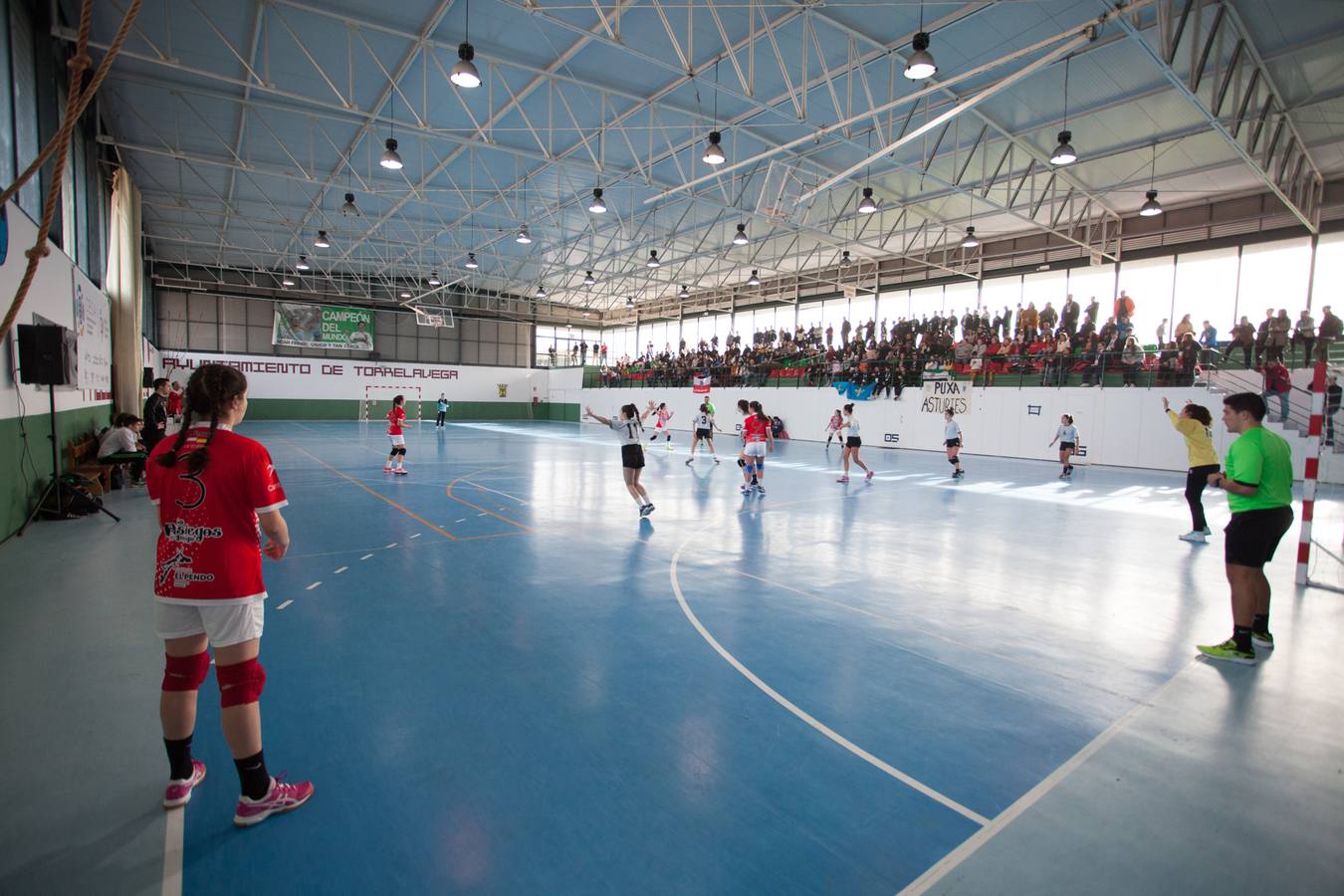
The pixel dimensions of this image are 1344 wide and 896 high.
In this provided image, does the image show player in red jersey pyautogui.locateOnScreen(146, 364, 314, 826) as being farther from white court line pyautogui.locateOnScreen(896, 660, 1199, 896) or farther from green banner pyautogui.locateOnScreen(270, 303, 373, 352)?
green banner pyautogui.locateOnScreen(270, 303, 373, 352)

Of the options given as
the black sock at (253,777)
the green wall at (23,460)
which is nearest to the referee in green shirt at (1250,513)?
the black sock at (253,777)

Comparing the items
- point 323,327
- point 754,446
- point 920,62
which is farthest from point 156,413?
point 323,327

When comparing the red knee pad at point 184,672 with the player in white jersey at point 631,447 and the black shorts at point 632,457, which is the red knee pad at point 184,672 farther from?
the black shorts at point 632,457

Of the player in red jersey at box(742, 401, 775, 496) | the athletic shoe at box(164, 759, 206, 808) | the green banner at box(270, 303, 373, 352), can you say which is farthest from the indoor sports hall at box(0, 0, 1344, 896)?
the green banner at box(270, 303, 373, 352)

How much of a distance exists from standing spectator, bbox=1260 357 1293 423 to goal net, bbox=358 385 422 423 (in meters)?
41.9

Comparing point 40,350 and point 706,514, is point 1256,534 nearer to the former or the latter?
point 706,514

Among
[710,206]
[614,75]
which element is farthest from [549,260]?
[614,75]

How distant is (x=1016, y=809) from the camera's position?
10.5 ft

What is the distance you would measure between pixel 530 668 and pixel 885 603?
359cm

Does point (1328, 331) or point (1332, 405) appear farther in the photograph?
point (1328, 331)

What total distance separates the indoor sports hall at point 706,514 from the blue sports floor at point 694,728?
3 cm

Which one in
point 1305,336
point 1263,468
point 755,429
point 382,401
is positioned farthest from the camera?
point 382,401

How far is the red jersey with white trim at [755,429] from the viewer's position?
43.7 ft

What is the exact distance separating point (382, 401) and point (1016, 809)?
46558 mm
